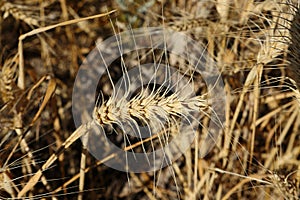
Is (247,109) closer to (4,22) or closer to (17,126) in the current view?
(17,126)

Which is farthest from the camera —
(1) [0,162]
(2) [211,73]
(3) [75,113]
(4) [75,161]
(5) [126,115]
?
(4) [75,161]

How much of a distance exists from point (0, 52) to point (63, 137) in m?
0.28

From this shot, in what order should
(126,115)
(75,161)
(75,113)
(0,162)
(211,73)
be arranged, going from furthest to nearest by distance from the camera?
(75,161) → (75,113) → (211,73) → (0,162) → (126,115)

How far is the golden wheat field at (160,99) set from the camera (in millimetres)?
1080

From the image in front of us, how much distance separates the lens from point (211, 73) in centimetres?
107

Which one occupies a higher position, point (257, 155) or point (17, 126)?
point (17, 126)

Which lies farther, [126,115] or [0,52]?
[0,52]

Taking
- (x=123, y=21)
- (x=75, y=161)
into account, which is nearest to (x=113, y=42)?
(x=123, y=21)

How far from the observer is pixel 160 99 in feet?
3.10

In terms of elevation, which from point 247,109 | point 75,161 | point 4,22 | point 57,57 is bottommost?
point 75,161

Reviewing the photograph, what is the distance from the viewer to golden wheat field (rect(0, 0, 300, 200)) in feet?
3.54

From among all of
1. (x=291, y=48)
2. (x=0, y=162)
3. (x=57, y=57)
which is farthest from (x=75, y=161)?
(x=291, y=48)

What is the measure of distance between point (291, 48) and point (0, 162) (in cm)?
59

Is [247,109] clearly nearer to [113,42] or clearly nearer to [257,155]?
[257,155]
